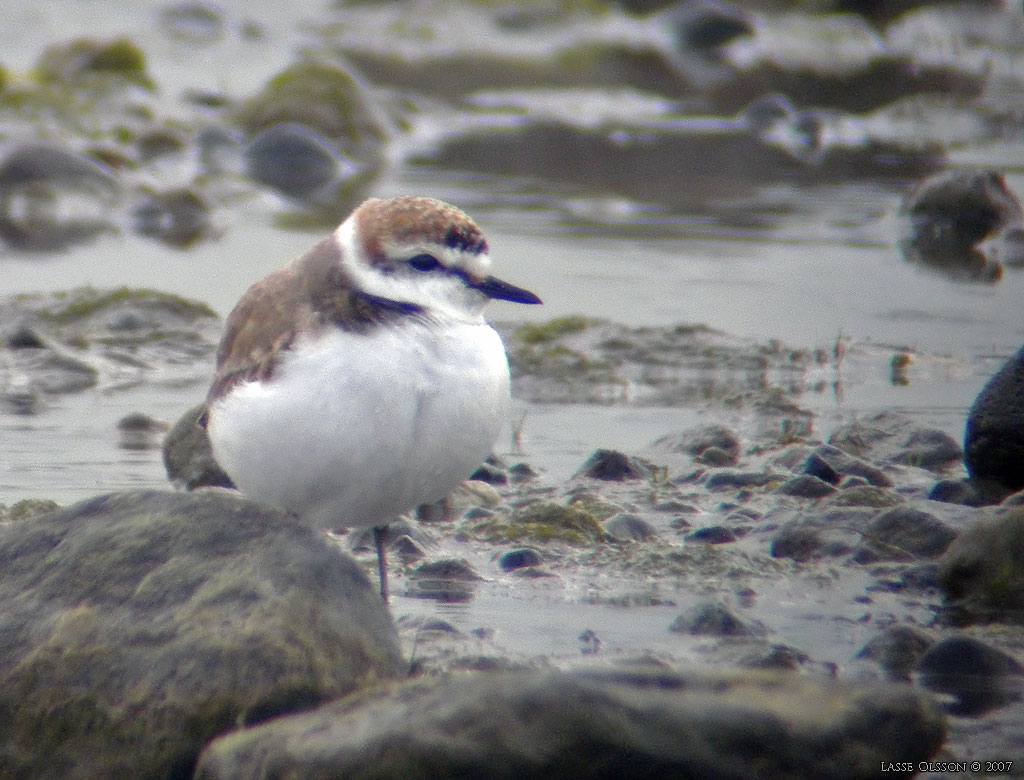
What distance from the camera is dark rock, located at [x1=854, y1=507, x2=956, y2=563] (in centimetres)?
588

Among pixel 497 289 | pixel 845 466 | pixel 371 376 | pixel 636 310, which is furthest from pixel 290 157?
pixel 371 376

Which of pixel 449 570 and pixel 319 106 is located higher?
pixel 319 106

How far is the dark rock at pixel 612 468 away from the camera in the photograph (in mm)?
7211

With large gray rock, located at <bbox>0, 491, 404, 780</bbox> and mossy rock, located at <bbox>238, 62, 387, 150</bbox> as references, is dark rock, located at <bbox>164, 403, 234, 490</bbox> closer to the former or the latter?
large gray rock, located at <bbox>0, 491, 404, 780</bbox>

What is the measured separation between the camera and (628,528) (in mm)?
6246

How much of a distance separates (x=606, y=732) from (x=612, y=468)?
396 cm

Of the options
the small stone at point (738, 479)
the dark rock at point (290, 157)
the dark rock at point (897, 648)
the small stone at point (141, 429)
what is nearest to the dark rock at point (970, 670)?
the dark rock at point (897, 648)

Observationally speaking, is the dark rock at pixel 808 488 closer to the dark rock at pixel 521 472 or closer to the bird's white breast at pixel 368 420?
the dark rock at pixel 521 472

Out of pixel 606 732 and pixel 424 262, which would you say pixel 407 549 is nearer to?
pixel 424 262

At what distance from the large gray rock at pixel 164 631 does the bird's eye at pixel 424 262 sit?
1239 mm

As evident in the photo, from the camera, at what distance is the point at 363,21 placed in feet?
82.2

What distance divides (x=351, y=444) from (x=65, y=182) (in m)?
10.3

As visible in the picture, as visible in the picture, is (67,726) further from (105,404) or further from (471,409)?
(105,404)

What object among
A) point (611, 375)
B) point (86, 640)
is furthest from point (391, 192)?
point (86, 640)
